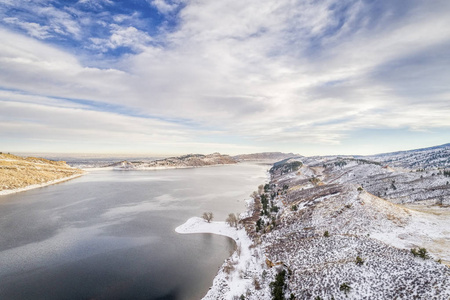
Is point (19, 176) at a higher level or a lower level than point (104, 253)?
higher

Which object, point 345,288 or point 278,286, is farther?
point 278,286

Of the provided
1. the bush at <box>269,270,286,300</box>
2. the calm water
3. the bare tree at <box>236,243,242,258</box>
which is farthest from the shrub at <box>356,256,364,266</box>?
the calm water

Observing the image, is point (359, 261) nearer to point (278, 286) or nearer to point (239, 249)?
point (278, 286)

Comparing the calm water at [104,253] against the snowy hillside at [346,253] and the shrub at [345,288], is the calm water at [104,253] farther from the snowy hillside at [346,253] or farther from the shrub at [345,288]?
the shrub at [345,288]

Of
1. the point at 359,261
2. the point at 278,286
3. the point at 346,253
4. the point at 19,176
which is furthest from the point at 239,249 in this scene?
the point at 19,176

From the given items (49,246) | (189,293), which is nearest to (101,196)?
(49,246)

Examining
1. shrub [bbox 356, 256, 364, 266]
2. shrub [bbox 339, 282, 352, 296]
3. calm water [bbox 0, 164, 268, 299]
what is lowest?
calm water [bbox 0, 164, 268, 299]

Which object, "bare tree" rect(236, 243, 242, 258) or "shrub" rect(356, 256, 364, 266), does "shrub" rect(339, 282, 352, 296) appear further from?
"bare tree" rect(236, 243, 242, 258)

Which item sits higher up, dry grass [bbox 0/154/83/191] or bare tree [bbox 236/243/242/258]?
dry grass [bbox 0/154/83/191]

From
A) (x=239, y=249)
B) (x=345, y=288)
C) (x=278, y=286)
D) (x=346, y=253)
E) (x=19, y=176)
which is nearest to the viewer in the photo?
(x=345, y=288)

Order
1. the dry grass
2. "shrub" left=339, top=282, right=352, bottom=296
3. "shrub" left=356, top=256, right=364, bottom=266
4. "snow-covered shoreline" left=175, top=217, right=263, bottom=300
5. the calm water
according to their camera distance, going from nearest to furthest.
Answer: "shrub" left=339, top=282, right=352, bottom=296, "shrub" left=356, top=256, right=364, bottom=266, "snow-covered shoreline" left=175, top=217, right=263, bottom=300, the calm water, the dry grass
